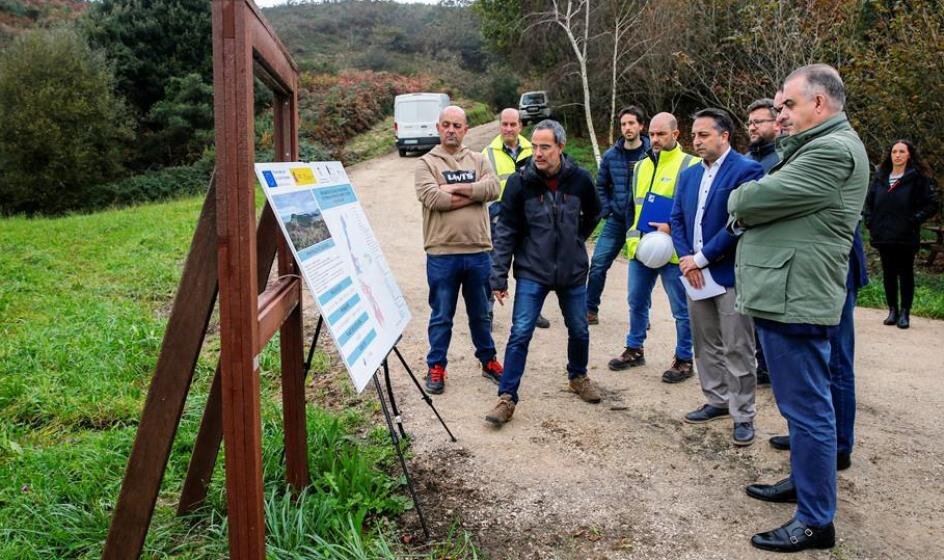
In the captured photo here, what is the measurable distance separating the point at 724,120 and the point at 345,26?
6635 centimetres

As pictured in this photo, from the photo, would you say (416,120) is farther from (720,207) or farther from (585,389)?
(720,207)

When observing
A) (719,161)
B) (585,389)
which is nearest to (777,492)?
(585,389)

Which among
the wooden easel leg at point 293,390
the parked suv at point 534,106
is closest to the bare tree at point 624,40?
the parked suv at point 534,106

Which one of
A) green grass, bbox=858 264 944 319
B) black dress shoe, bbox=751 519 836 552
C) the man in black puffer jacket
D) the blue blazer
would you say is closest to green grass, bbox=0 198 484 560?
the man in black puffer jacket

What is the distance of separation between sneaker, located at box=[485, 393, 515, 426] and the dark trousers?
488 cm

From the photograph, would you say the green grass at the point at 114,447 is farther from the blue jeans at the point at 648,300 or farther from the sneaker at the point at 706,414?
the blue jeans at the point at 648,300

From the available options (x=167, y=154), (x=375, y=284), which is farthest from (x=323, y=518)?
(x=167, y=154)

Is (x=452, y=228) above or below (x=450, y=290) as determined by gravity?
above

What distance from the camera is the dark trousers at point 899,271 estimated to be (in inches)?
275

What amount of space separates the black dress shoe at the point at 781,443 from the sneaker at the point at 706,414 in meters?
0.44

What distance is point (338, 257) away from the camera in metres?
2.85

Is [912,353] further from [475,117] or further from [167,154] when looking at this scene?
[475,117]

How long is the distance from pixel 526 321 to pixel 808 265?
1914mm

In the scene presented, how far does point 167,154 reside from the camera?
2442 cm
